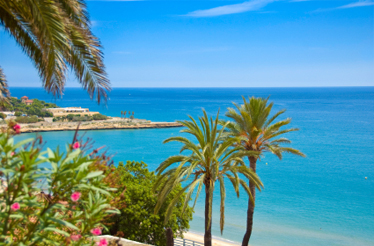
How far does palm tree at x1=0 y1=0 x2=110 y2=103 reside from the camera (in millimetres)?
5812

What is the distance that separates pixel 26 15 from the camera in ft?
20.8

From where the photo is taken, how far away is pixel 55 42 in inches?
233

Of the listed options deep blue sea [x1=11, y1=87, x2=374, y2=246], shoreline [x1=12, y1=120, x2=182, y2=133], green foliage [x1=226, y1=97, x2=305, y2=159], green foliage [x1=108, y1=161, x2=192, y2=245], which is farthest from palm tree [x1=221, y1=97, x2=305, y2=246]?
shoreline [x1=12, y1=120, x2=182, y2=133]

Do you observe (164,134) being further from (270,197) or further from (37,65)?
(37,65)

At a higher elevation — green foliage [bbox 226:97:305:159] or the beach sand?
green foliage [bbox 226:97:305:159]

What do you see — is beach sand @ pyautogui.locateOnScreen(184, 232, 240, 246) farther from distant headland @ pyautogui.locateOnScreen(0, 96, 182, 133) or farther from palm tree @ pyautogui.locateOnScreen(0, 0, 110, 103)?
distant headland @ pyautogui.locateOnScreen(0, 96, 182, 133)

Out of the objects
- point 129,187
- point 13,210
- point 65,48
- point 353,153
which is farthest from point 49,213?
point 353,153

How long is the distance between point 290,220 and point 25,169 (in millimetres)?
32734

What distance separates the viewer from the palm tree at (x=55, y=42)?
5.81 meters

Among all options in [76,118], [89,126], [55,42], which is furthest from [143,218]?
[76,118]

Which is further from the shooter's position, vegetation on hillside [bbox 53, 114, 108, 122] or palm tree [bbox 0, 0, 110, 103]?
vegetation on hillside [bbox 53, 114, 108, 122]

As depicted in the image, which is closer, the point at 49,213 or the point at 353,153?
the point at 49,213

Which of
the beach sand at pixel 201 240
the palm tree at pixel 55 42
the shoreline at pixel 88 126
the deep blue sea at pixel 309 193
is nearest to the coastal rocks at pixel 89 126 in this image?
the shoreline at pixel 88 126

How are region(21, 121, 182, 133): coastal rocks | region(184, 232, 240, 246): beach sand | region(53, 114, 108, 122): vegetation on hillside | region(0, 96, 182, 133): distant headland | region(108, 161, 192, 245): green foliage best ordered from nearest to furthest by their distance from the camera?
1. region(108, 161, 192, 245): green foliage
2. region(184, 232, 240, 246): beach sand
3. region(21, 121, 182, 133): coastal rocks
4. region(0, 96, 182, 133): distant headland
5. region(53, 114, 108, 122): vegetation on hillside
